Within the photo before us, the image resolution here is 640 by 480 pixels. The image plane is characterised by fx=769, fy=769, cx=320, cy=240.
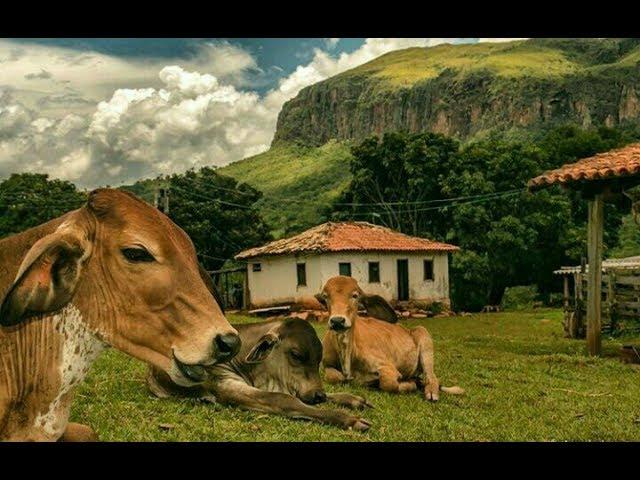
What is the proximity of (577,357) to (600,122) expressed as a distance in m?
2.88

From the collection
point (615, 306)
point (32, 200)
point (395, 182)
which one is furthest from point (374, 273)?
point (615, 306)

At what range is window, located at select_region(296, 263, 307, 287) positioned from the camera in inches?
219

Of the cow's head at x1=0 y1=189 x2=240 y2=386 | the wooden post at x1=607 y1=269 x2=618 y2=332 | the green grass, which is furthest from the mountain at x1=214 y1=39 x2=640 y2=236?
the wooden post at x1=607 y1=269 x2=618 y2=332

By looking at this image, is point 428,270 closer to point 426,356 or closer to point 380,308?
point 380,308

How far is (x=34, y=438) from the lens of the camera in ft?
8.05

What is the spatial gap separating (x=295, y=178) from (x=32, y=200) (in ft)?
→ 7.97

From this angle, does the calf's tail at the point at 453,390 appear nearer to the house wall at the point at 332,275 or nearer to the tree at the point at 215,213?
the house wall at the point at 332,275

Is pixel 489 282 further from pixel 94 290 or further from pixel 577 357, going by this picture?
pixel 94 290

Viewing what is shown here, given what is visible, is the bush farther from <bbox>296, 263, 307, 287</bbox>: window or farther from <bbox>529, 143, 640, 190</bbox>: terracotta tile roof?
<bbox>296, 263, 307, 287</bbox>: window

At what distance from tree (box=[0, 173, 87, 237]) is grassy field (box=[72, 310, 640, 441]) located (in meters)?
1.00

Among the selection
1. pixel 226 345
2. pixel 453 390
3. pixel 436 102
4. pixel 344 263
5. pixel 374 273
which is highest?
pixel 436 102

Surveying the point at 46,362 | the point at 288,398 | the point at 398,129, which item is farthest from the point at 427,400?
the point at 46,362

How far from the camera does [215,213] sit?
215 inches

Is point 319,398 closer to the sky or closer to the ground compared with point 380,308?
closer to the ground
